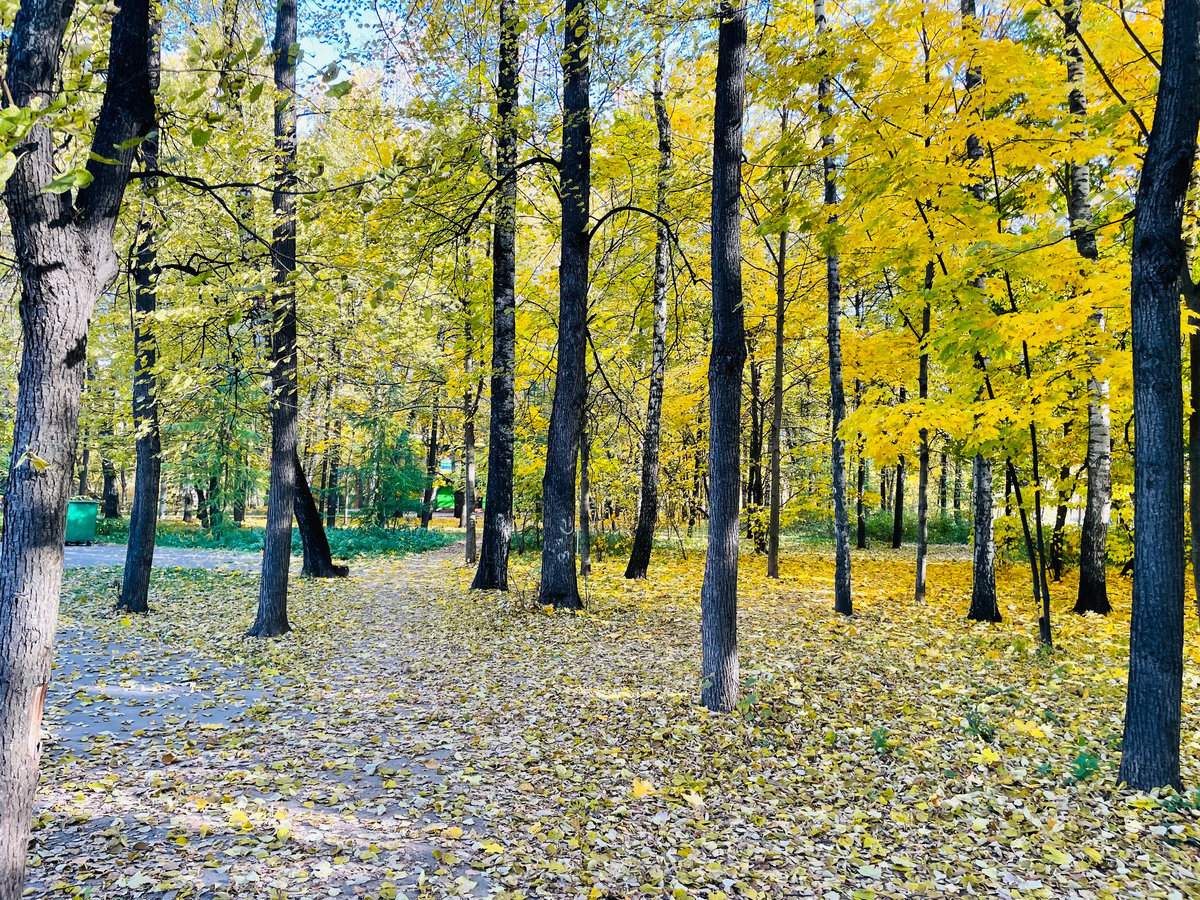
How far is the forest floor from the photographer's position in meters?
3.17

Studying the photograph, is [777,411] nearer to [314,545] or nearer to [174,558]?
[314,545]

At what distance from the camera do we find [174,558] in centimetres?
1477

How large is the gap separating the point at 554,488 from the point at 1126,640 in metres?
6.96

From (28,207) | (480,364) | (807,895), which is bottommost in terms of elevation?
(807,895)

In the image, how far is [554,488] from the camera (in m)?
8.64

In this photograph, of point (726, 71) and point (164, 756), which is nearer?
point (164, 756)

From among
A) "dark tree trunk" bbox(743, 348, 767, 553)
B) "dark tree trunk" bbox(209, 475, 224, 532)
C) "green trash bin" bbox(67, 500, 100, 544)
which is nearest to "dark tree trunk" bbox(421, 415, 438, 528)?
"dark tree trunk" bbox(209, 475, 224, 532)

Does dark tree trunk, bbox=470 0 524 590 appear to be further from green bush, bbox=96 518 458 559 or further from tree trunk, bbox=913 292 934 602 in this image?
green bush, bbox=96 518 458 559

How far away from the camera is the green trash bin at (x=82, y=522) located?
53.0ft

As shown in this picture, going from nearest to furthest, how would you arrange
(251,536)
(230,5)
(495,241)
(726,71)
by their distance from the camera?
(726,71), (230,5), (495,241), (251,536)

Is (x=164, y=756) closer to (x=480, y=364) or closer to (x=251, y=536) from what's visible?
(x=480, y=364)

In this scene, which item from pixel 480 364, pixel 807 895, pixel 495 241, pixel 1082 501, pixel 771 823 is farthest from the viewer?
pixel 480 364

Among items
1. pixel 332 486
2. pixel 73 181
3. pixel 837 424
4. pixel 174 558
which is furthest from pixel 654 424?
pixel 332 486

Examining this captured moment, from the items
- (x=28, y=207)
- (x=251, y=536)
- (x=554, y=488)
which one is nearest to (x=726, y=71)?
(x=28, y=207)
